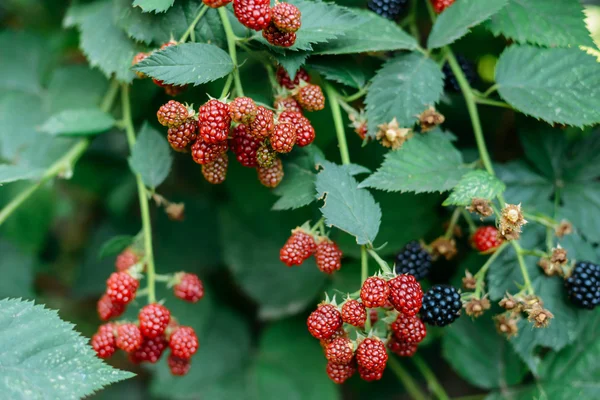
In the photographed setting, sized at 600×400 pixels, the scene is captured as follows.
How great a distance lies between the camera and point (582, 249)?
5.06ft

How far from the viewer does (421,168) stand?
1411 millimetres

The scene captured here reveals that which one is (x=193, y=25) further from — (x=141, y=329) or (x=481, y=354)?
(x=481, y=354)

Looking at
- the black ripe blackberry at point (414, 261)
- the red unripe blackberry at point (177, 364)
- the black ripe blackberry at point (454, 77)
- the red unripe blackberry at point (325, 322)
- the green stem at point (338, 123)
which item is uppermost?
the black ripe blackberry at point (454, 77)

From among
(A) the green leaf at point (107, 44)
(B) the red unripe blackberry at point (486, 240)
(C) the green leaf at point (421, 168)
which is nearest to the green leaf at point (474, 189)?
(C) the green leaf at point (421, 168)

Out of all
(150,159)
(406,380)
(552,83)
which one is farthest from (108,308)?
(552,83)

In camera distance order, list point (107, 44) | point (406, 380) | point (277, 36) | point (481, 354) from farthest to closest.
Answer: point (406, 380) < point (481, 354) < point (107, 44) < point (277, 36)

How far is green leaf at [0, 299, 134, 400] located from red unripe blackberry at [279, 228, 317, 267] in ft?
1.43

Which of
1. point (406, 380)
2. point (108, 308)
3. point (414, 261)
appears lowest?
point (406, 380)

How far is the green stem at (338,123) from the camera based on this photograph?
1.38 meters

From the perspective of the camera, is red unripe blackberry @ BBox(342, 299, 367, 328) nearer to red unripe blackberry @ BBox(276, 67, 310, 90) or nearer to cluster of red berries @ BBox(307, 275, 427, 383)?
cluster of red berries @ BBox(307, 275, 427, 383)

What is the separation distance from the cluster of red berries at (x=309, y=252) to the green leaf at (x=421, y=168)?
0.18 meters

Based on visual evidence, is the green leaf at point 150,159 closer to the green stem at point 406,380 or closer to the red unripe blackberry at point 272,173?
the red unripe blackberry at point 272,173

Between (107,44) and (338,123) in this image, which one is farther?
(107,44)

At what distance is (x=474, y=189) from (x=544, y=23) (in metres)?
0.59
